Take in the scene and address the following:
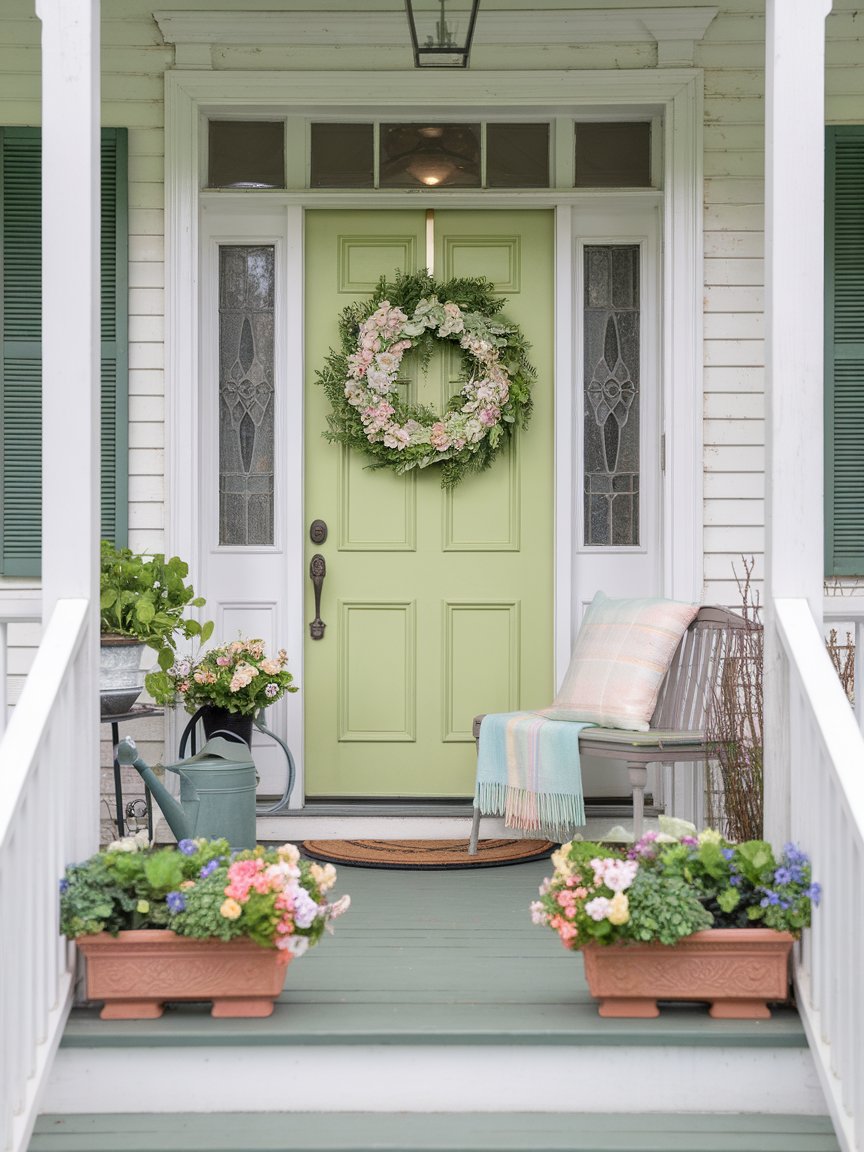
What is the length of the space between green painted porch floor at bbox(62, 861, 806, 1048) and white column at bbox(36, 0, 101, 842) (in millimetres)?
528

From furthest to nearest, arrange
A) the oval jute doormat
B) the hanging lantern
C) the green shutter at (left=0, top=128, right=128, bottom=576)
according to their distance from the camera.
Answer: the green shutter at (left=0, top=128, right=128, bottom=576), the oval jute doormat, the hanging lantern

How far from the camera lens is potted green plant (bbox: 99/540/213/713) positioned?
373 centimetres

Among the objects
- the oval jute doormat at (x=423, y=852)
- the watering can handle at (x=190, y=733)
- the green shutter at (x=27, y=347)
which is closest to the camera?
the oval jute doormat at (x=423, y=852)

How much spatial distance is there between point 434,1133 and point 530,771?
5.44 feet

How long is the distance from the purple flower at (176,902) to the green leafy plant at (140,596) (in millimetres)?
1281

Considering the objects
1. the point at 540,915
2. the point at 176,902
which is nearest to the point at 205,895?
the point at 176,902

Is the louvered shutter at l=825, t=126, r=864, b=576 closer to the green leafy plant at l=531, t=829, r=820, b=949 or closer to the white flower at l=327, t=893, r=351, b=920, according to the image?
the green leafy plant at l=531, t=829, r=820, b=949

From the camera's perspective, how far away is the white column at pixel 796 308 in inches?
111

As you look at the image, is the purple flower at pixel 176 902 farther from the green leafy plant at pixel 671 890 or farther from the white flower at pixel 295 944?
the green leafy plant at pixel 671 890

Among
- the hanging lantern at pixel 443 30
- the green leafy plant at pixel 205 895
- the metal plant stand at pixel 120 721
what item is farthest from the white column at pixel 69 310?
the hanging lantern at pixel 443 30

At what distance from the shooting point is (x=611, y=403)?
15.1 feet

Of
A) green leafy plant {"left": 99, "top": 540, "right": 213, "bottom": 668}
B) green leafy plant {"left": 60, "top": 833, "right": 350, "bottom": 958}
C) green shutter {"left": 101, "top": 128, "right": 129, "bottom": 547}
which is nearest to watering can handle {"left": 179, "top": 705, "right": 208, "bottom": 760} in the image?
green leafy plant {"left": 99, "top": 540, "right": 213, "bottom": 668}

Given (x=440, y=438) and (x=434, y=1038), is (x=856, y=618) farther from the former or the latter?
(x=440, y=438)

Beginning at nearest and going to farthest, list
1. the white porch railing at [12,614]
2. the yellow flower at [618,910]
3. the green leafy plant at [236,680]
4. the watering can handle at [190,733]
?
the yellow flower at [618,910] < the white porch railing at [12,614] < the green leafy plant at [236,680] < the watering can handle at [190,733]
